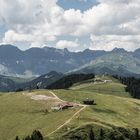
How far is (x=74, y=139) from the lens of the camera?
17600 cm

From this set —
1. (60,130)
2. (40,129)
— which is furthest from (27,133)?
(60,130)

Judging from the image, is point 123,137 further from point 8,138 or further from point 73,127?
point 8,138

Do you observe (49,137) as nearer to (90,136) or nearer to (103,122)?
(90,136)

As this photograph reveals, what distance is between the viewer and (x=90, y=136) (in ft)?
587

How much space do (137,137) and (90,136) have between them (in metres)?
27.0

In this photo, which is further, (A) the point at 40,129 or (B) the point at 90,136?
(A) the point at 40,129

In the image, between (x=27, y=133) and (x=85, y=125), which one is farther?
(x=27, y=133)

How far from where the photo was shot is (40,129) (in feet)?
648

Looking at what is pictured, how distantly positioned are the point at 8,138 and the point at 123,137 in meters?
57.9

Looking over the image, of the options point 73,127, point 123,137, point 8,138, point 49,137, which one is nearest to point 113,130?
point 123,137

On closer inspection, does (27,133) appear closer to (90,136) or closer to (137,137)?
(90,136)

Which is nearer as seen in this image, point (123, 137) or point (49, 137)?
point (49, 137)

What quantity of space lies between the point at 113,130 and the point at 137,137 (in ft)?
42.8

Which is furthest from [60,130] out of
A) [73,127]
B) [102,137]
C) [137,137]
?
[137,137]
